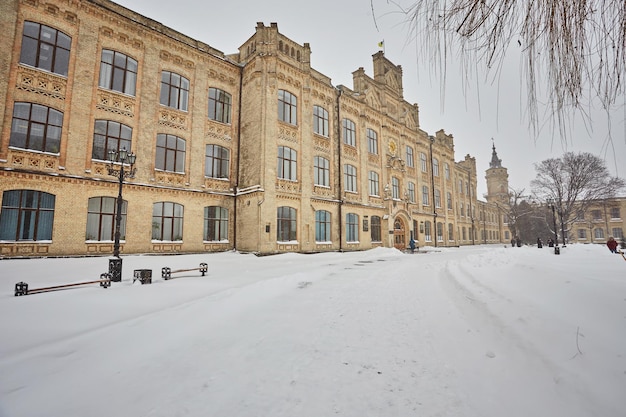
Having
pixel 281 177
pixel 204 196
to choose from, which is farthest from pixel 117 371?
pixel 281 177

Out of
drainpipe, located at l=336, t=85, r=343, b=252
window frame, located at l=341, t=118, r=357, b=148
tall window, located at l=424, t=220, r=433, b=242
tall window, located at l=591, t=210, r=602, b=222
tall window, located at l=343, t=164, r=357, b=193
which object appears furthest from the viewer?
tall window, located at l=591, t=210, r=602, b=222

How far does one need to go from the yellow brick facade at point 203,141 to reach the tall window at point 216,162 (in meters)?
0.31

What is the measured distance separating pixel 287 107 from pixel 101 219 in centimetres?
1381

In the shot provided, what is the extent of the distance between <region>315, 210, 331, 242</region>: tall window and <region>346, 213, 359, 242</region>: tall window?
88.8 inches

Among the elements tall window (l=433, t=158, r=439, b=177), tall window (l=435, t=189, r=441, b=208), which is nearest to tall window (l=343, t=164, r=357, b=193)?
tall window (l=435, t=189, r=441, b=208)

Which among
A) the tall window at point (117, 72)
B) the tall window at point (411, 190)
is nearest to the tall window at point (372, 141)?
the tall window at point (411, 190)

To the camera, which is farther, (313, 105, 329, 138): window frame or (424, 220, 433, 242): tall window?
(424, 220, 433, 242): tall window

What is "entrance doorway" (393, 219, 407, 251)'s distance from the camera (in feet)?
92.8

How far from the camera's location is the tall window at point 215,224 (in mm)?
17797

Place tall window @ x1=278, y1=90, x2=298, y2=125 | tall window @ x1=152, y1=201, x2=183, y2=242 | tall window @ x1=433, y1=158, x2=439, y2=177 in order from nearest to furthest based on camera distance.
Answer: tall window @ x1=152, y1=201, x2=183, y2=242
tall window @ x1=278, y1=90, x2=298, y2=125
tall window @ x1=433, y1=158, x2=439, y2=177

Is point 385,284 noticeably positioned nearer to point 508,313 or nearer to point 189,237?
point 508,313

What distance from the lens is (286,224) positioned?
19.2 meters

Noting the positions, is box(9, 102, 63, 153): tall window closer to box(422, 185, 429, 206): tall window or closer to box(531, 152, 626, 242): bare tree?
box(422, 185, 429, 206): tall window

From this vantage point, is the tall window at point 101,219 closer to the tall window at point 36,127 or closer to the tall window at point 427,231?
the tall window at point 36,127
